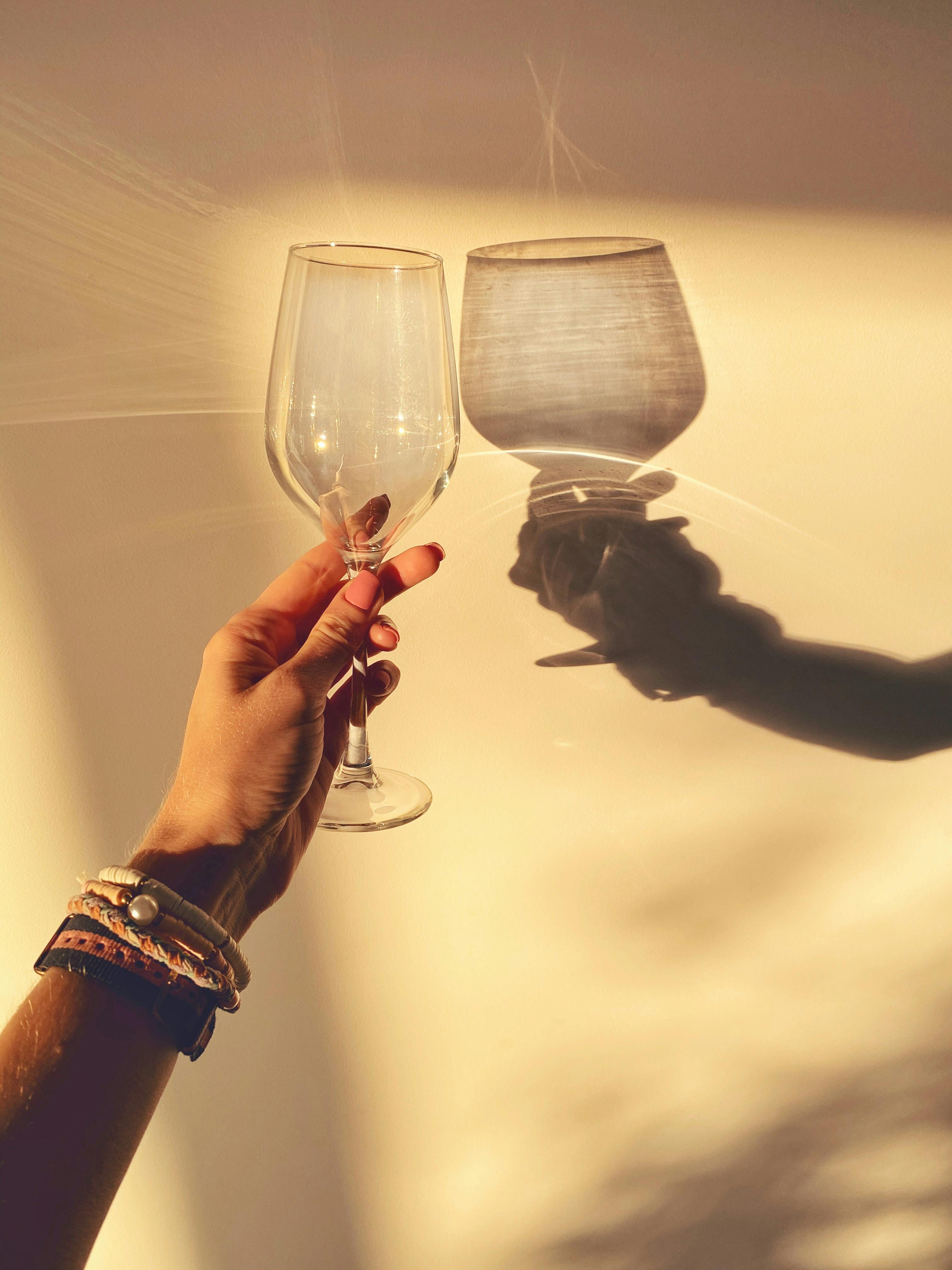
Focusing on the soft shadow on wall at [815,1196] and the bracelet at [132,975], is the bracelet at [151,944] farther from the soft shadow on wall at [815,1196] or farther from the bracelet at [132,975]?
the soft shadow on wall at [815,1196]

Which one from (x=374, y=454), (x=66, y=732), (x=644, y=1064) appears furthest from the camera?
(x=644, y=1064)

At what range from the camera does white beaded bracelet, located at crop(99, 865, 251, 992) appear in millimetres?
562

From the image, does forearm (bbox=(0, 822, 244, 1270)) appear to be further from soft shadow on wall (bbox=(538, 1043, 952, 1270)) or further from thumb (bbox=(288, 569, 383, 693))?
Answer: soft shadow on wall (bbox=(538, 1043, 952, 1270))

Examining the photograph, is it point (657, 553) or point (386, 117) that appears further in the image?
point (657, 553)

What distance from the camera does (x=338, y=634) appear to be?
2.04 ft

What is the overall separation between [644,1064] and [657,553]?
55 centimetres

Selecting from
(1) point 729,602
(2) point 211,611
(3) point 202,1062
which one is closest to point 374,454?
(2) point 211,611

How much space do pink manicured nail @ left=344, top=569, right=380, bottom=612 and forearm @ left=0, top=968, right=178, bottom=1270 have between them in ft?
0.95

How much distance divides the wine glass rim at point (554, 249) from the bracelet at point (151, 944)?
0.56 meters

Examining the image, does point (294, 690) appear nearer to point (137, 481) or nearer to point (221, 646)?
point (221, 646)

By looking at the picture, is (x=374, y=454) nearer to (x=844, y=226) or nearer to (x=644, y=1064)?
(x=844, y=226)

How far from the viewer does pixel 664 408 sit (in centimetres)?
79

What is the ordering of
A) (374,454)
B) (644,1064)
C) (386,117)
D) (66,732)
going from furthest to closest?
1. (644,1064)
2. (66,732)
3. (386,117)
4. (374,454)

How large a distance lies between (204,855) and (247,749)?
82 mm
